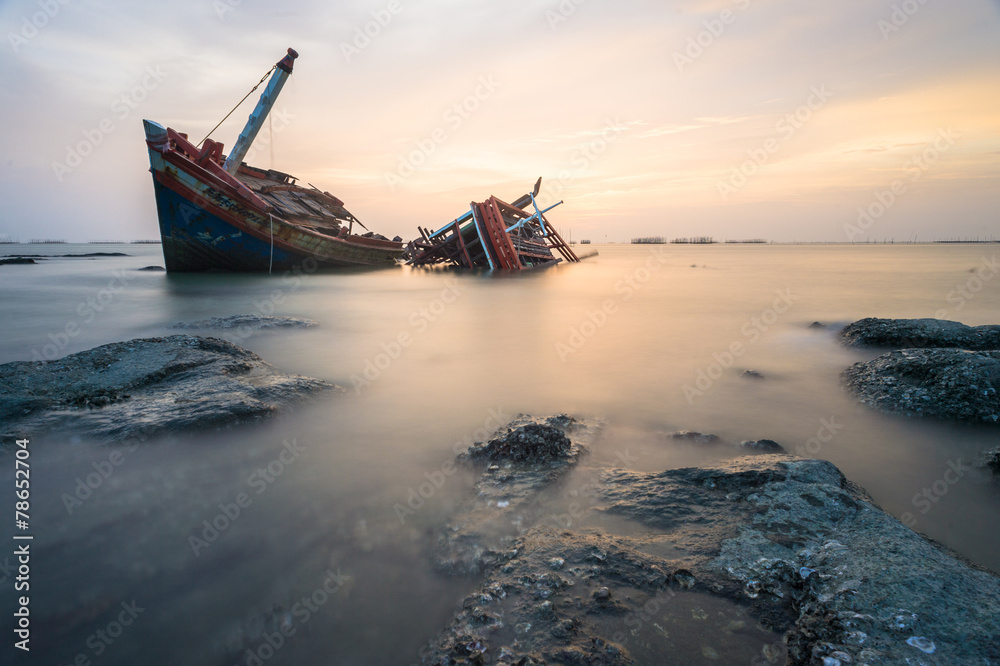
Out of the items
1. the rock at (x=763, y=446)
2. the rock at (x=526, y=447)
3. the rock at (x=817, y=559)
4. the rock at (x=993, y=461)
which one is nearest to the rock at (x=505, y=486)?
the rock at (x=526, y=447)

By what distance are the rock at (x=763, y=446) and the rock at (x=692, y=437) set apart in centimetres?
21

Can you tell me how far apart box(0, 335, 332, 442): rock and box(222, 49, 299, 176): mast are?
17581 mm

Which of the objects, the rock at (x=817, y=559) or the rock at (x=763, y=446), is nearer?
the rock at (x=817, y=559)

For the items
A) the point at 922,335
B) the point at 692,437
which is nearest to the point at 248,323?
the point at 692,437

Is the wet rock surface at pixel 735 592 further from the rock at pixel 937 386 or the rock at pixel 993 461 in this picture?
the rock at pixel 937 386

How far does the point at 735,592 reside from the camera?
179 centimetres

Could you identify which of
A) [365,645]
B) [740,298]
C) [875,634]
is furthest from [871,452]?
[740,298]

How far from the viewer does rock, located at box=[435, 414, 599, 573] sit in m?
2.20

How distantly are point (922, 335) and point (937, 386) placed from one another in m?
2.49

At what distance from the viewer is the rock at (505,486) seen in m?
2.20

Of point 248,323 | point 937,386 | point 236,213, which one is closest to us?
point 937,386

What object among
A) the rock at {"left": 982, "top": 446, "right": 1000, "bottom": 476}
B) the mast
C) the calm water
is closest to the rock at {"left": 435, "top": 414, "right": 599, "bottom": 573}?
the calm water

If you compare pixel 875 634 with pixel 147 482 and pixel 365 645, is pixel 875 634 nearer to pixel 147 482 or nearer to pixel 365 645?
pixel 365 645

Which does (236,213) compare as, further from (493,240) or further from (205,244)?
(493,240)
